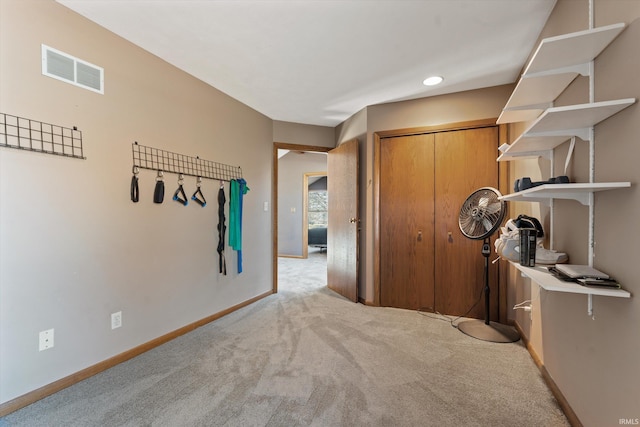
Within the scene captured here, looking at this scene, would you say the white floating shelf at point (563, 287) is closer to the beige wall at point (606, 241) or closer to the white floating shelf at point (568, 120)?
the beige wall at point (606, 241)

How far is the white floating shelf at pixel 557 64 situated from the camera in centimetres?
108

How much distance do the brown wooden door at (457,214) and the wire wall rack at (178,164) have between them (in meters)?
2.31

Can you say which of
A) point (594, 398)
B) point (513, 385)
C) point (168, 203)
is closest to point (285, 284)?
point (168, 203)

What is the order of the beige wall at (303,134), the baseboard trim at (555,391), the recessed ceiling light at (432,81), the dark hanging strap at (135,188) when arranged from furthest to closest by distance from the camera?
1. the beige wall at (303,134)
2. the recessed ceiling light at (432,81)
3. the dark hanging strap at (135,188)
4. the baseboard trim at (555,391)

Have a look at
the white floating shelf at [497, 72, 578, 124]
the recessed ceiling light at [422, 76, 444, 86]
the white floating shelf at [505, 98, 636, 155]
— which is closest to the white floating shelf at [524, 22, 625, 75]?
the white floating shelf at [497, 72, 578, 124]

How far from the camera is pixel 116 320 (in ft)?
6.70

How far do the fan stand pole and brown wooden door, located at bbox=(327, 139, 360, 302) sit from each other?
126 centimetres

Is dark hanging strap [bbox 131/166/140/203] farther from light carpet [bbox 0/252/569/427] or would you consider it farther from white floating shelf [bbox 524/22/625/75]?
white floating shelf [bbox 524/22/625/75]

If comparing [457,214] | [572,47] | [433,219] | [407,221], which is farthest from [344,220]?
[572,47]

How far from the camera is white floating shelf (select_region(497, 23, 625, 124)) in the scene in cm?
108

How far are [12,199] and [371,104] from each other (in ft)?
10.3

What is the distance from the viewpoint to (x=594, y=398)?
48.7 inches

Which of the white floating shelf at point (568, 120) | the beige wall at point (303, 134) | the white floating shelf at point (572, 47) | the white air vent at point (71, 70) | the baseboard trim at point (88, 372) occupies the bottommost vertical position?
the baseboard trim at point (88, 372)

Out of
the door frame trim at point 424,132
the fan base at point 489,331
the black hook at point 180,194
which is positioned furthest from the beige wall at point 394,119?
the black hook at point 180,194
